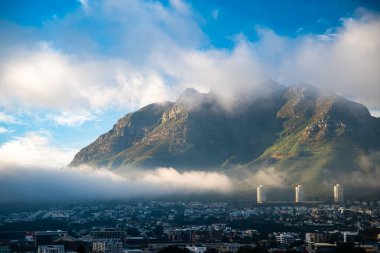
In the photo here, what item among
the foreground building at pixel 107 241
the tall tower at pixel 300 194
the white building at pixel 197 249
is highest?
the tall tower at pixel 300 194

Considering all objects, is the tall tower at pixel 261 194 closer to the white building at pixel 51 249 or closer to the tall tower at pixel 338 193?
the tall tower at pixel 338 193

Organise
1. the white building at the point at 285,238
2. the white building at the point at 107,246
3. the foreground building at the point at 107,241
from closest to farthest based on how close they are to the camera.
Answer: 1. the white building at the point at 107,246
2. the foreground building at the point at 107,241
3. the white building at the point at 285,238

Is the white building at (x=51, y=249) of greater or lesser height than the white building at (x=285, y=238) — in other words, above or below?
below

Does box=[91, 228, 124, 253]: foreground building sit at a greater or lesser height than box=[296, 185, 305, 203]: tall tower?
lesser

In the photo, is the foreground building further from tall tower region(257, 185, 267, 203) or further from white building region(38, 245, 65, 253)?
tall tower region(257, 185, 267, 203)

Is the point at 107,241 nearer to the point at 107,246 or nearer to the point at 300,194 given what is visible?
the point at 107,246

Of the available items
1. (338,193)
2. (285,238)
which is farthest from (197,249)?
(338,193)

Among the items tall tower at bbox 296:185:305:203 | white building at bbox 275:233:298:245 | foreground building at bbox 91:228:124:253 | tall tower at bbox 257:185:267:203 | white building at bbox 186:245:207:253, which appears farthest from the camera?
tall tower at bbox 257:185:267:203

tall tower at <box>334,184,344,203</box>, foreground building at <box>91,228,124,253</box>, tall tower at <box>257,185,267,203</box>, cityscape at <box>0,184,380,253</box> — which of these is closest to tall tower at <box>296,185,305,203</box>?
cityscape at <box>0,184,380,253</box>

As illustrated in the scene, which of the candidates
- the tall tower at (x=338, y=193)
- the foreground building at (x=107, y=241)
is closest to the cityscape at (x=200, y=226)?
the tall tower at (x=338, y=193)

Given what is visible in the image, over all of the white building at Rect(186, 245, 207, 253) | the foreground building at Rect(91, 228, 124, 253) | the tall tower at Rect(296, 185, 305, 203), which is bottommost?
the white building at Rect(186, 245, 207, 253)

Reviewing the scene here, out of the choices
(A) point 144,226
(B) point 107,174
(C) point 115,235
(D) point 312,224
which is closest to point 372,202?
(D) point 312,224
